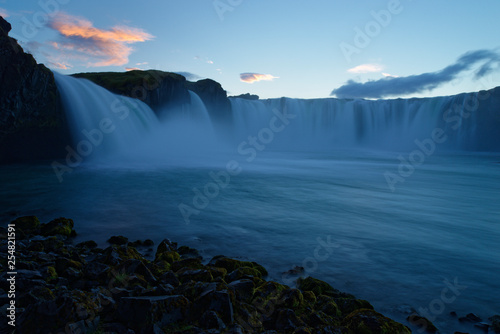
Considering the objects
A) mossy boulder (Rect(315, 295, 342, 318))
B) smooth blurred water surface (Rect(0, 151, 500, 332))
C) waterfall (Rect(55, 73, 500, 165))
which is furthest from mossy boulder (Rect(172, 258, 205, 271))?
waterfall (Rect(55, 73, 500, 165))

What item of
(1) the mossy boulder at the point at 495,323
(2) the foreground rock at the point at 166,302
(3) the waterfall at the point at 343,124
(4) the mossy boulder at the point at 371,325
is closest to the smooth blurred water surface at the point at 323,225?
(1) the mossy boulder at the point at 495,323

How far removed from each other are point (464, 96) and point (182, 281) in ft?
259

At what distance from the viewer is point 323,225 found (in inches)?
406

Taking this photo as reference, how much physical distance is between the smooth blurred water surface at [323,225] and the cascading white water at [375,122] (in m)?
48.2

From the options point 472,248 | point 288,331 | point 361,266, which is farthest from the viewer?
point 472,248

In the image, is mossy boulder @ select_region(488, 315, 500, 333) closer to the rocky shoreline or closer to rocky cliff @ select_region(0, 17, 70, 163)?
the rocky shoreline

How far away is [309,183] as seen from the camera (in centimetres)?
2030

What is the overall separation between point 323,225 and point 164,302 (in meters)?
7.57

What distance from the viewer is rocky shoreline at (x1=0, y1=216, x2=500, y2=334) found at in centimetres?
330

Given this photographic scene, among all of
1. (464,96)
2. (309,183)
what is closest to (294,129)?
(464,96)

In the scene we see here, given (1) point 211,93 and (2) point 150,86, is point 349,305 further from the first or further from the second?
(1) point 211,93

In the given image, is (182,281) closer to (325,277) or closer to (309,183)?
(325,277)

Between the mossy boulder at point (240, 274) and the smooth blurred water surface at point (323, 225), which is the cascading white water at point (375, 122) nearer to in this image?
the smooth blurred water surface at point (323, 225)

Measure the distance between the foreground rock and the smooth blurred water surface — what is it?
1178 millimetres
